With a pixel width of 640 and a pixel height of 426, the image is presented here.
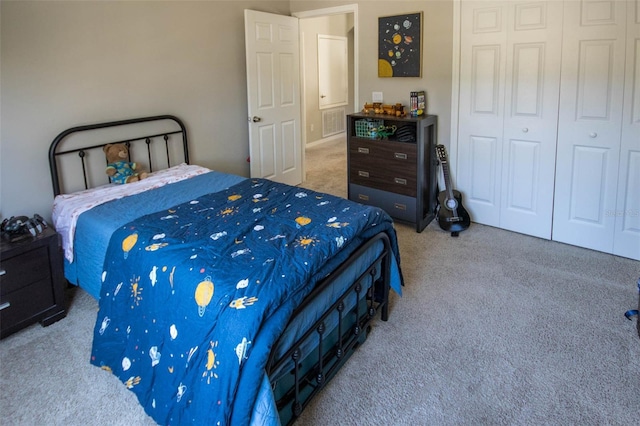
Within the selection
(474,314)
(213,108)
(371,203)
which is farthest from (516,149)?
(213,108)

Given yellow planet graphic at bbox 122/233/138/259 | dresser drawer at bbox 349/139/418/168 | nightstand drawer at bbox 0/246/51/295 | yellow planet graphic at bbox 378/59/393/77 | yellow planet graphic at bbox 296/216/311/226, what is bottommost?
nightstand drawer at bbox 0/246/51/295

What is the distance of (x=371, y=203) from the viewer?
4375 mm

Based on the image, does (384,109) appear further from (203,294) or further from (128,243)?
(203,294)

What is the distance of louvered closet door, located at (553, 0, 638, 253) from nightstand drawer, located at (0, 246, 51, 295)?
147 inches

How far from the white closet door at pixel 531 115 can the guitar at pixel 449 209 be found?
1.25 feet

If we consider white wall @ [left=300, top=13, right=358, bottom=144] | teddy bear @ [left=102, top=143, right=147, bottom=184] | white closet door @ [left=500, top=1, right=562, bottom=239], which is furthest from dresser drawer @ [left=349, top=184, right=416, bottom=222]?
white wall @ [left=300, top=13, right=358, bottom=144]

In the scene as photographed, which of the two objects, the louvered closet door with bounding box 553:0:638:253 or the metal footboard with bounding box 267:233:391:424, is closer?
the metal footboard with bounding box 267:233:391:424

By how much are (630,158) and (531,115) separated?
2.55 ft

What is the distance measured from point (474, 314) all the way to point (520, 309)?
30cm

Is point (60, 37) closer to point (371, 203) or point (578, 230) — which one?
point (371, 203)

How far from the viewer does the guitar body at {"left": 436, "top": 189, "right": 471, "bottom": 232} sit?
3990mm

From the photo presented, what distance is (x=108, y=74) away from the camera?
10.9 ft

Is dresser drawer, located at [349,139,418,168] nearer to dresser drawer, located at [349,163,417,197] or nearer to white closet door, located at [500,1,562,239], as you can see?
dresser drawer, located at [349,163,417,197]

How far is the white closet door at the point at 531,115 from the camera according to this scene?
3.48 m
